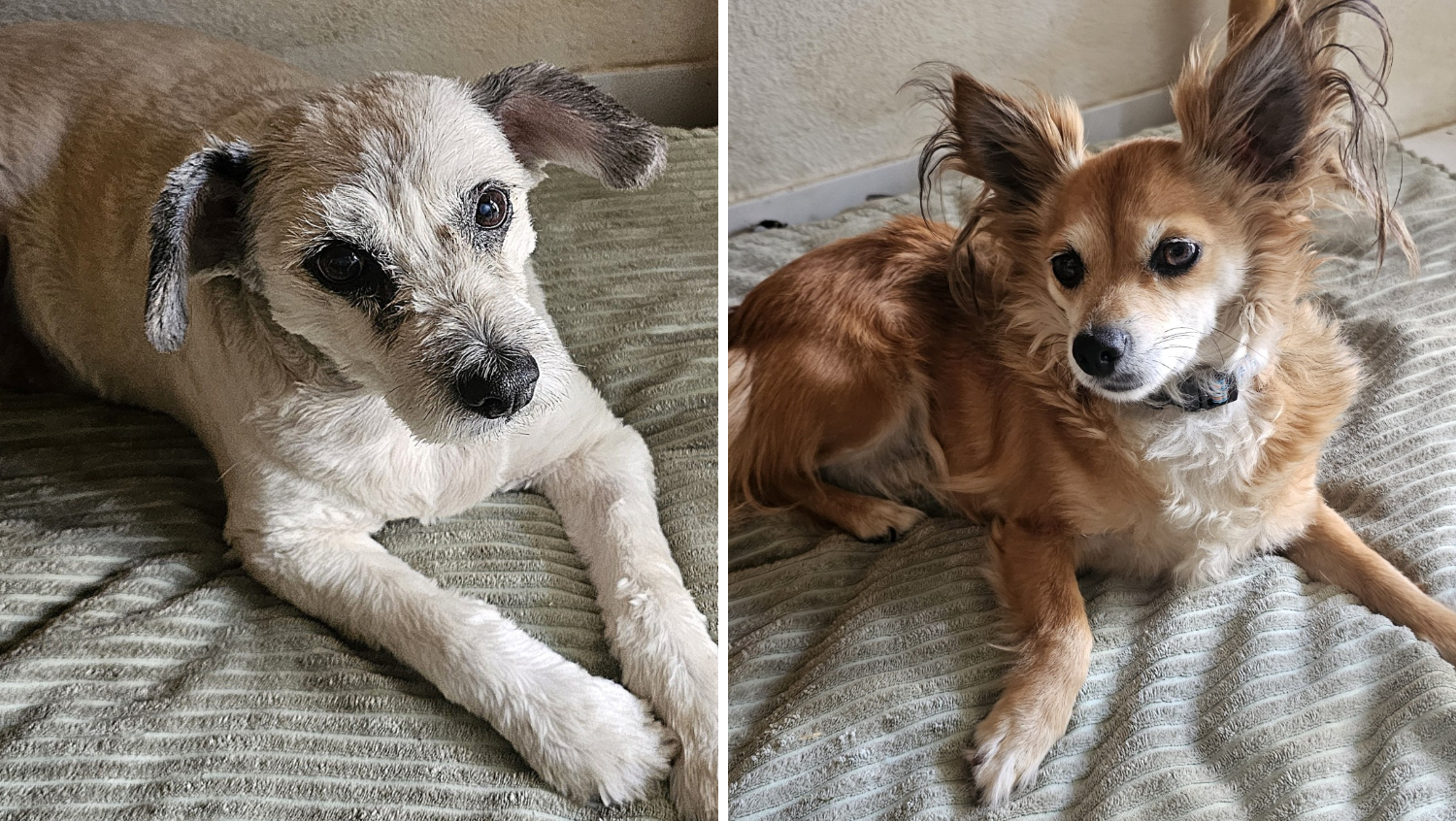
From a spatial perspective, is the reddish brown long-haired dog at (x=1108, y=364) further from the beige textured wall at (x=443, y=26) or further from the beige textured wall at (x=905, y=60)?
the beige textured wall at (x=905, y=60)

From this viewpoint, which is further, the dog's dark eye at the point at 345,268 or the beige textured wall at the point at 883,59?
the beige textured wall at the point at 883,59

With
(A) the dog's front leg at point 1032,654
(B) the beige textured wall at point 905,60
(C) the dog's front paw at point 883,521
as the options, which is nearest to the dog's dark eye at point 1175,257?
(A) the dog's front leg at point 1032,654

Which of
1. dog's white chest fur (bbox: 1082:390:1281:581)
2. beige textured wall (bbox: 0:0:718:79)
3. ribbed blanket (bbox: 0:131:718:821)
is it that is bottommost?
dog's white chest fur (bbox: 1082:390:1281:581)

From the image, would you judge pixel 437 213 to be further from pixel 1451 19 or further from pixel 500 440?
pixel 1451 19

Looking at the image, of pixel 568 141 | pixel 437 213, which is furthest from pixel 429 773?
pixel 568 141

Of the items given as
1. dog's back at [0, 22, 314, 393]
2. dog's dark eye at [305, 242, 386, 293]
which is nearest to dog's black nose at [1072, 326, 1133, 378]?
dog's dark eye at [305, 242, 386, 293]

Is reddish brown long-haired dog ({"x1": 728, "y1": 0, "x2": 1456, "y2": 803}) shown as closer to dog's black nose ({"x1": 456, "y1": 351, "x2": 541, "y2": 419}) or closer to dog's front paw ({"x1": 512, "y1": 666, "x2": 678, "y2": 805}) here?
dog's front paw ({"x1": 512, "y1": 666, "x2": 678, "y2": 805})

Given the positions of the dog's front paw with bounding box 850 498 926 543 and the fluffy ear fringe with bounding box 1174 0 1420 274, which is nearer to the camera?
the fluffy ear fringe with bounding box 1174 0 1420 274

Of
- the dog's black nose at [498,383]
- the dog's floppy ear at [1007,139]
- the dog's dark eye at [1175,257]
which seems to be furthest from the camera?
the dog's floppy ear at [1007,139]
